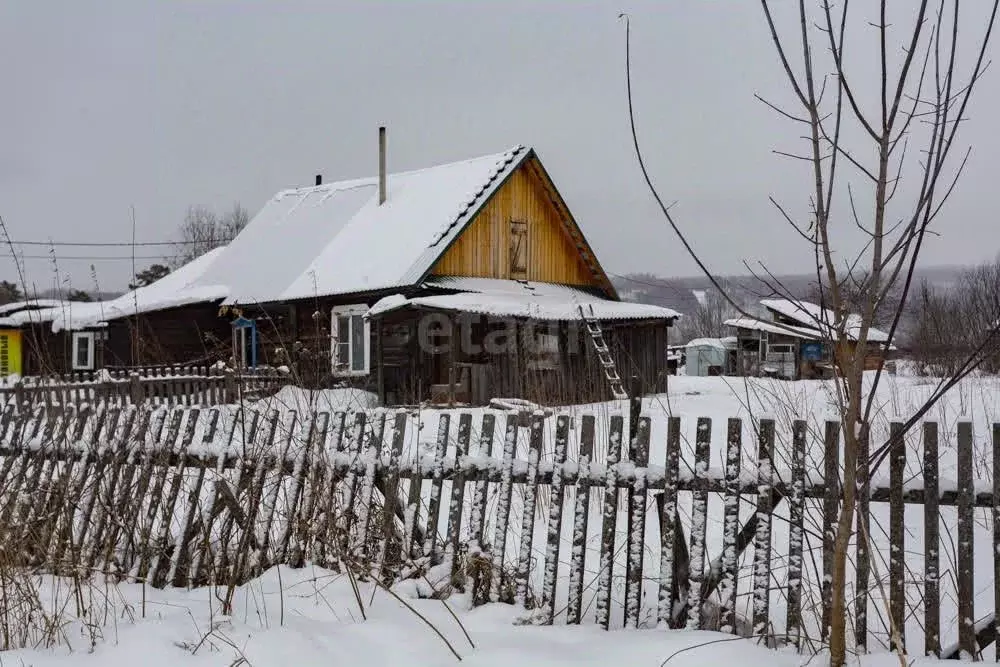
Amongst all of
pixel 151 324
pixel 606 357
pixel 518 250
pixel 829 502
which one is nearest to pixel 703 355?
pixel 518 250

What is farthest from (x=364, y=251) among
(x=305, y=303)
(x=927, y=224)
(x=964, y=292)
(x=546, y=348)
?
(x=964, y=292)

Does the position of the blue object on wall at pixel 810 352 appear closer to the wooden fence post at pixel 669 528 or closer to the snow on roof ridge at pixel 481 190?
the snow on roof ridge at pixel 481 190

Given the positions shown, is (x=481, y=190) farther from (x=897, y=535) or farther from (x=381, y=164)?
(x=897, y=535)

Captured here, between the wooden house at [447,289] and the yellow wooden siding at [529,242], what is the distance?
0.13ft

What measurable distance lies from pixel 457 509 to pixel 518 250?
16698mm

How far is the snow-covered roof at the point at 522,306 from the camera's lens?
16188mm

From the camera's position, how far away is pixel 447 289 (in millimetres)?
18547

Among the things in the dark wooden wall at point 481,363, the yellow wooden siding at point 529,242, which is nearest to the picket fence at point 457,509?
the dark wooden wall at point 481,363

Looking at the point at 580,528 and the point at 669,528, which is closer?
the point at 669,528

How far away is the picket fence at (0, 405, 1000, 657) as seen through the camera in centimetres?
349

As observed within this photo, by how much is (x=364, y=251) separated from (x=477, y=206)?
10.6 feet

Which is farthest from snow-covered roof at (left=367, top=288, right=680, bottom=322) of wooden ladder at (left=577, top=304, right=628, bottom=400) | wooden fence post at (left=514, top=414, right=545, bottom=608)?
wooden fence post at (left=514, top=414, right=545, bottom=608)

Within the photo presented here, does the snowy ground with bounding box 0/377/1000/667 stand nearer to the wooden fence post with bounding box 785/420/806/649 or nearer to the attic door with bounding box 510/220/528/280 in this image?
the wooden fence post with bounding box 785/420/806/649

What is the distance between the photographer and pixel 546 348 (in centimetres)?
1834
